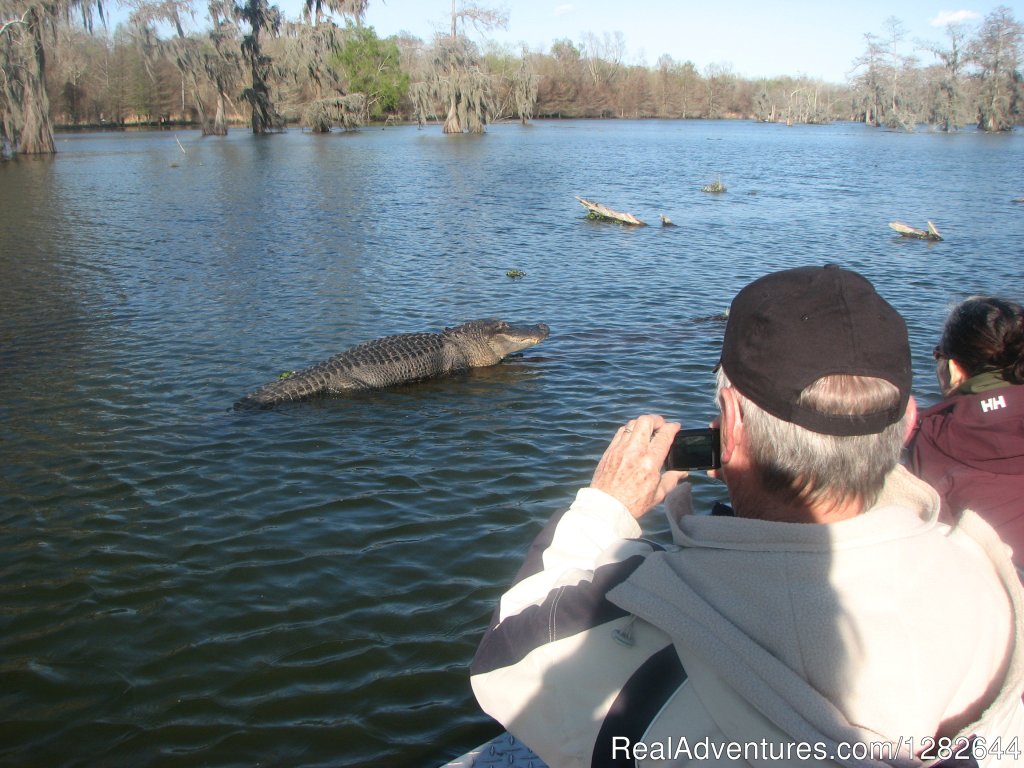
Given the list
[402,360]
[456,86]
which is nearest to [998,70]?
[456,86]

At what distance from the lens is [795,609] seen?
4.52 feet

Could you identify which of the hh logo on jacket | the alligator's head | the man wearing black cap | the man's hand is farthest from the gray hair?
the alligator's head

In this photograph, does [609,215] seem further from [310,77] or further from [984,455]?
[310,77]

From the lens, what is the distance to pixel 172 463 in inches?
272

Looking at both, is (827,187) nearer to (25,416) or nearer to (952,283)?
(952,283)

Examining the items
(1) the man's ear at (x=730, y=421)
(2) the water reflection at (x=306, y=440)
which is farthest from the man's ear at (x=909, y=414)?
(2) the water reflection at (x=306, y=440)

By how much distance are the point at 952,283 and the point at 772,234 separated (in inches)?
241

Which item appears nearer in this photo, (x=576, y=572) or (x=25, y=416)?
(x=576, y=572)

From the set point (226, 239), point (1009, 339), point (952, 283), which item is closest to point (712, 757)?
point (1009, 339)

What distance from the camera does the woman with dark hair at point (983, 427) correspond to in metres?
3.06

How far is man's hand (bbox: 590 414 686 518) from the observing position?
199 cm

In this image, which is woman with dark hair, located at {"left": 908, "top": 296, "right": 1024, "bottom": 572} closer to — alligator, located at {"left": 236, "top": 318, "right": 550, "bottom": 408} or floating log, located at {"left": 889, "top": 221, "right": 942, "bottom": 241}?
alligator, located at {"left": 236, "top": 318, "right": 550, "bottom": 408}

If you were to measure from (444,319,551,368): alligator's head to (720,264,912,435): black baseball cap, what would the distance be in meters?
8.22

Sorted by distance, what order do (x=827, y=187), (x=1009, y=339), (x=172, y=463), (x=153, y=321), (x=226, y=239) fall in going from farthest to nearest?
(x=827, y=187) < (x=226, y=239) < (x=153, y=321) < (x=172, y=463) < (x=1009, y=339)
